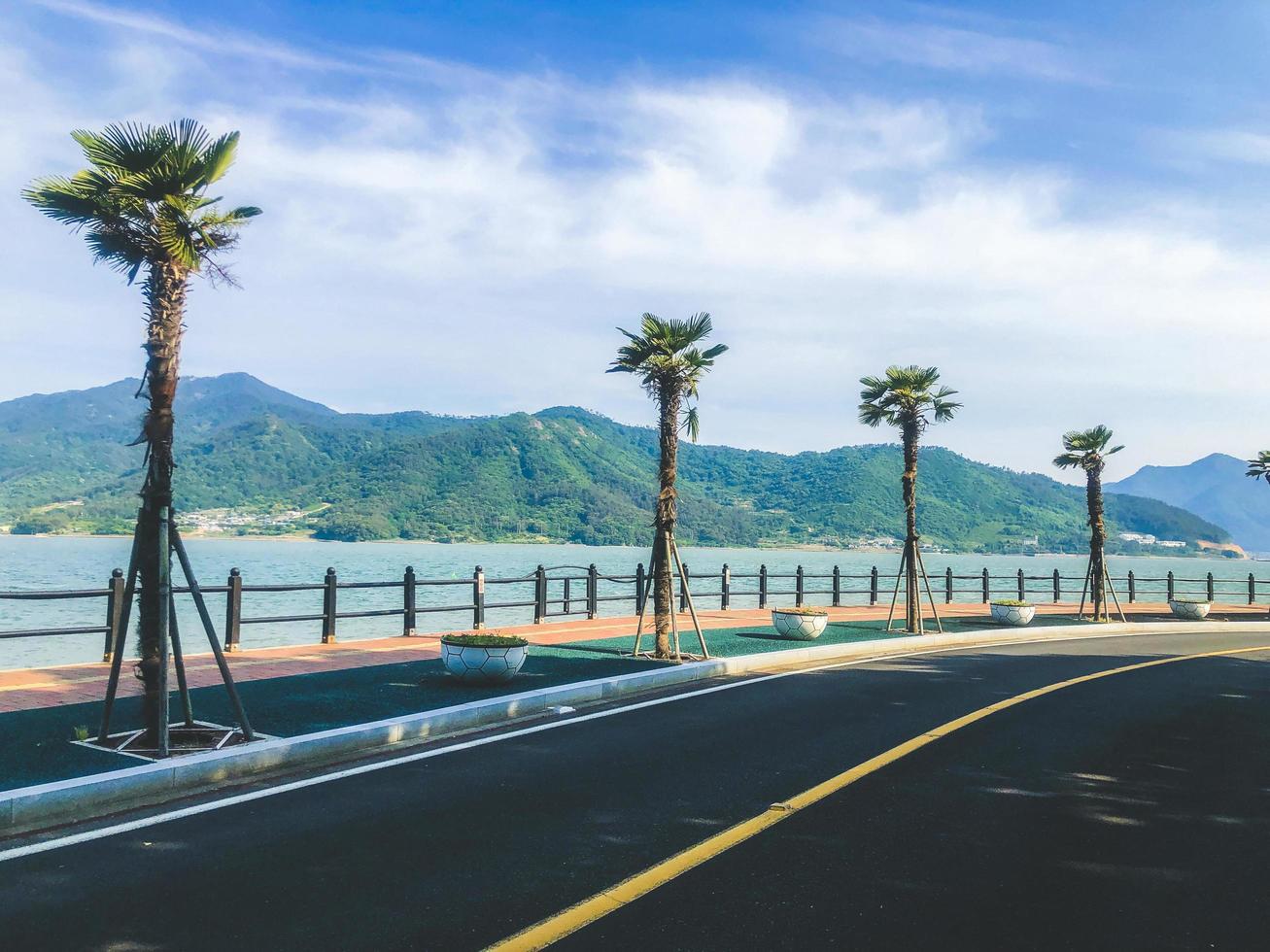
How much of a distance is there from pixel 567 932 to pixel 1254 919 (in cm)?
339

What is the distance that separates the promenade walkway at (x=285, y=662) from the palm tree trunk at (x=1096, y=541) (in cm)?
603

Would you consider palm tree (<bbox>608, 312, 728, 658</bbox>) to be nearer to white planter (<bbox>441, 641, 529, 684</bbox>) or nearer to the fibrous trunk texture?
white planter (<bbox>441, 641, 529, 684</bbox>)

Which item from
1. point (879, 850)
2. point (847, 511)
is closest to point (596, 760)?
point (879, 850)

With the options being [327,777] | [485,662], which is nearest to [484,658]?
[485,662]

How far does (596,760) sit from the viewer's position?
8.20 metres

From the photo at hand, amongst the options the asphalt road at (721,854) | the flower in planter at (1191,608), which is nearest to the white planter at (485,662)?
the asphalt road at (721,854)

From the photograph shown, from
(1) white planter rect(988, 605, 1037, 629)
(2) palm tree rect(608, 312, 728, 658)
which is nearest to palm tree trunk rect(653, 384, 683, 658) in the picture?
(2) palm tree rect(608, 312, 728, 658)

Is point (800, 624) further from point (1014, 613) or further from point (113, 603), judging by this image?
point (113, 603)

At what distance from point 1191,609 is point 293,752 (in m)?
27.4

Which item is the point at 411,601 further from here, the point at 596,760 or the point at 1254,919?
the point at 1254,919

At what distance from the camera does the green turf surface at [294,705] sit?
749cm

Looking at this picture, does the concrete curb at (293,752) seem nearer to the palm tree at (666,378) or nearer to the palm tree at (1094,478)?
the palm tree at (666,378)

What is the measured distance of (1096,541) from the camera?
27109mm

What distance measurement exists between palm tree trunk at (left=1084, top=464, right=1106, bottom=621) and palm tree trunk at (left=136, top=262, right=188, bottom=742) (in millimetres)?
24708
